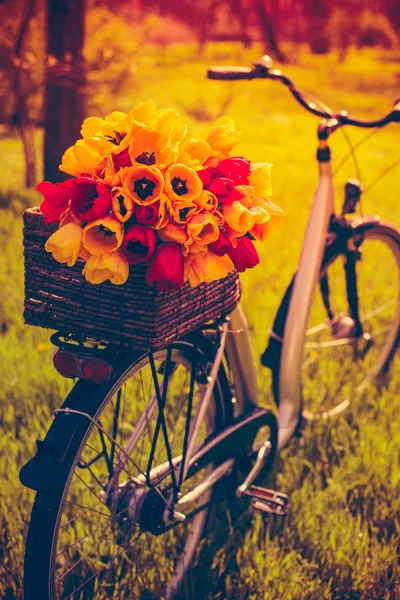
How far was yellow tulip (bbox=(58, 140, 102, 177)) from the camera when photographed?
64.9 inches

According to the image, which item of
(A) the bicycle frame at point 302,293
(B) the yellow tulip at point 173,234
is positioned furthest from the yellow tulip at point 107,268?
(A) the bicycle frame at point 302,293

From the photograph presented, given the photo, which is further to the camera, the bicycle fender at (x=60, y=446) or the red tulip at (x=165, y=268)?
the bicycle fender at (x=60, y=446)

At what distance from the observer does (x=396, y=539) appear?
261cm

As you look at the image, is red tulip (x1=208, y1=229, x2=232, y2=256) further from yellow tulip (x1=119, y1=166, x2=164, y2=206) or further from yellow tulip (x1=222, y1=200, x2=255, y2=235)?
yellow tulip (x1=119, y1=166, x2=164, y2=206)

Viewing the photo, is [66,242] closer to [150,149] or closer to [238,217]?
[150,149]

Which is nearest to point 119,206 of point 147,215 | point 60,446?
point 147,215

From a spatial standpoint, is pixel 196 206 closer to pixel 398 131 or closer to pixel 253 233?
pixel 253 233

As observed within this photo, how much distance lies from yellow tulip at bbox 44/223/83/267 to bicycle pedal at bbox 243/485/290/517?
127cm

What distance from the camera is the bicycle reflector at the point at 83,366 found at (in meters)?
1.72

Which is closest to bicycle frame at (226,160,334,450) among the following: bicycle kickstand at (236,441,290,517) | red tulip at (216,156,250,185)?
bicycle kickstand at (236,441,290,517)

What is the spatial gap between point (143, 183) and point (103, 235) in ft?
0.47

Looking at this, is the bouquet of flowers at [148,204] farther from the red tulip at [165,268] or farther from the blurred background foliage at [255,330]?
the blurred background foliage at [255,330]

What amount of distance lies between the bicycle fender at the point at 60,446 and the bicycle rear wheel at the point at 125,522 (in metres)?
0.02

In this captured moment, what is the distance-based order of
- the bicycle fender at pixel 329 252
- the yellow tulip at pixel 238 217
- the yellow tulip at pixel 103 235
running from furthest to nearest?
the bicycle fender at pixel 329 252, the yellow tulip at pixel 238 217, the yellow tulip at pixel 103 235
